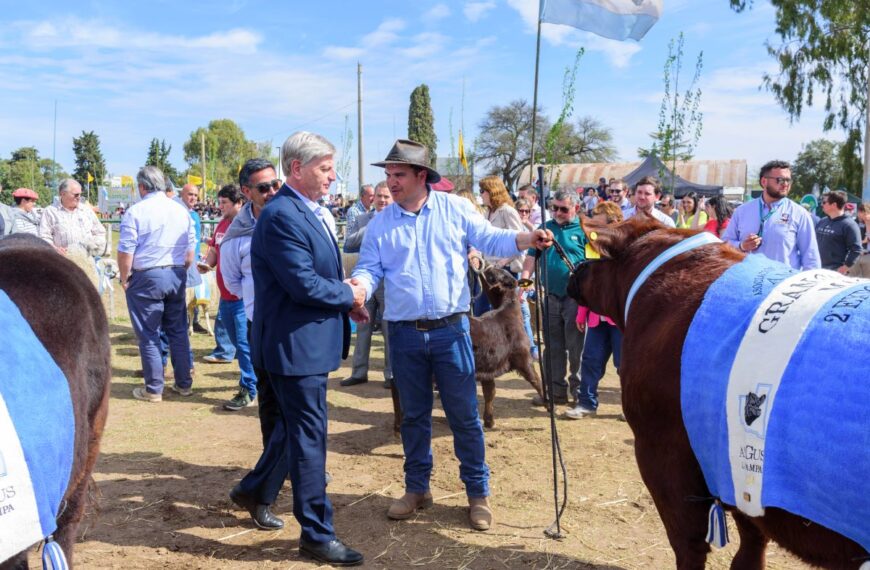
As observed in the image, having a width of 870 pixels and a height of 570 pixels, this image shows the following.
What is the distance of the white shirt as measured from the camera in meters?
8.75

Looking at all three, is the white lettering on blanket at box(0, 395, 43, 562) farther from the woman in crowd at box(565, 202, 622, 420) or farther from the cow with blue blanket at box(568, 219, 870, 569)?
the woman in crowd at box(565, 202, 622, 420)

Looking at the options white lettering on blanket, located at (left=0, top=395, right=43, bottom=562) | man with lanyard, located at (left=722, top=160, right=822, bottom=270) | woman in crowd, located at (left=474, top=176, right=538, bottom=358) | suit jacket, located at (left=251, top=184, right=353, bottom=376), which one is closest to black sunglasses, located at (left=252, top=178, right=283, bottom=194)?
suit jacket, located at (left=251, top=184, right=353, bottom=376)

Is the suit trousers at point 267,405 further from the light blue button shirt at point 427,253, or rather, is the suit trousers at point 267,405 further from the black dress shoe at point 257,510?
the light blue button shirt at point 427,253

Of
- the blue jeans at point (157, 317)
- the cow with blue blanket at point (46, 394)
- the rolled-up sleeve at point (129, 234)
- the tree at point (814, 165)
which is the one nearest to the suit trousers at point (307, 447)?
the cow with blue blanket at point (46, 394)

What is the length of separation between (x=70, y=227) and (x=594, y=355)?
23.4ft

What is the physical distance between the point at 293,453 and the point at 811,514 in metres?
2.48

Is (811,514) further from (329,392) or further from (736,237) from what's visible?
(329,392)

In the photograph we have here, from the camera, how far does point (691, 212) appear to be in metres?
12.7

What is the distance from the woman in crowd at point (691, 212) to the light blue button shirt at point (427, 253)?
8.87 metres

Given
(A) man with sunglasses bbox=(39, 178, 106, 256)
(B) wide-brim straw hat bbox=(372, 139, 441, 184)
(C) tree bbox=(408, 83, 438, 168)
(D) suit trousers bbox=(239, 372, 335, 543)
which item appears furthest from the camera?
(C) tree bbox=(408, 83, 438, 168)

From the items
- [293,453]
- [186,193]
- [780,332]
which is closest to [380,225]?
[293,453]

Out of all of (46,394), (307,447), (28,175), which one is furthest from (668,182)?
(28,175)

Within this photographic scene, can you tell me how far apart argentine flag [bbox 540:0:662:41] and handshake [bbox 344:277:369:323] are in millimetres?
2000

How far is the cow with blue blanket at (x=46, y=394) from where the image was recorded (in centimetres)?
204
